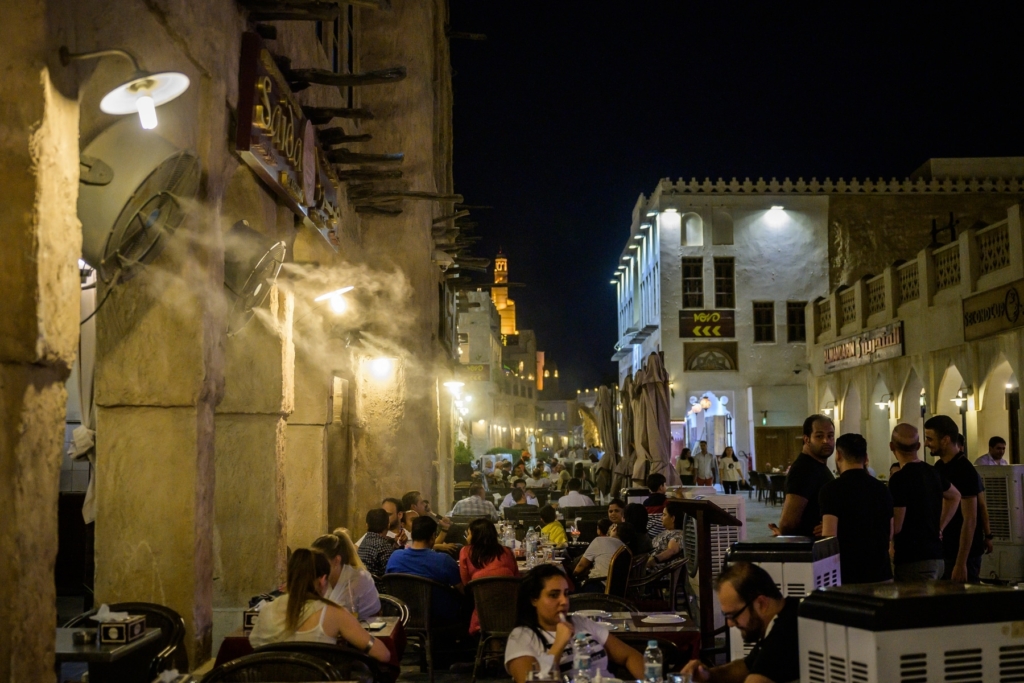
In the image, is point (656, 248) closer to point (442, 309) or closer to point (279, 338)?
point (442, 309)

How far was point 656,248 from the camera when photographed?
41312mm

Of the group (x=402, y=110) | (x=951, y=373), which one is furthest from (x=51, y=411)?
(x=951, y=373)

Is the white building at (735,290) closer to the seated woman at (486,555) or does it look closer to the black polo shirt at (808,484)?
the seated woman at (486,555)

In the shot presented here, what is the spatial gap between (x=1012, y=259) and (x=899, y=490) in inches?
431

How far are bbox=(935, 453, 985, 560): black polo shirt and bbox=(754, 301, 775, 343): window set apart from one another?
3282 centimetres

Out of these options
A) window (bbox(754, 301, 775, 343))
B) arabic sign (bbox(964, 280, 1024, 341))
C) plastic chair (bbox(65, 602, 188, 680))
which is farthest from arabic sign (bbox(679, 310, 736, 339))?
plastic chair (bbox(65, 602, 188, 680))

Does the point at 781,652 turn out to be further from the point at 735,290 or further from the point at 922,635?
the point at 735,290

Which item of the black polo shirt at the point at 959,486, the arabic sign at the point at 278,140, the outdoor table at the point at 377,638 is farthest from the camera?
the black polo shirt at the point at 959,486

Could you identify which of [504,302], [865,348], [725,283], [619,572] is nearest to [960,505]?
[619,572]

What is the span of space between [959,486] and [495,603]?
3.80 meters

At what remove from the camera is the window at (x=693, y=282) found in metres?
40.4

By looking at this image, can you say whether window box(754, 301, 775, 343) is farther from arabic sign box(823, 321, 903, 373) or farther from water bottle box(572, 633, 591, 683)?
water bottle box(572, 633, 591, 683)

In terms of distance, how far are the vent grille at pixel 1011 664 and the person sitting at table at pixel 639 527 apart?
7151 millimetres

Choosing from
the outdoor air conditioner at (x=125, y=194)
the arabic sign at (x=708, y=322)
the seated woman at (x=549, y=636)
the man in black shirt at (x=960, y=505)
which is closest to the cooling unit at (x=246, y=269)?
the outdoor air conditioner at (x=125, y=194)
